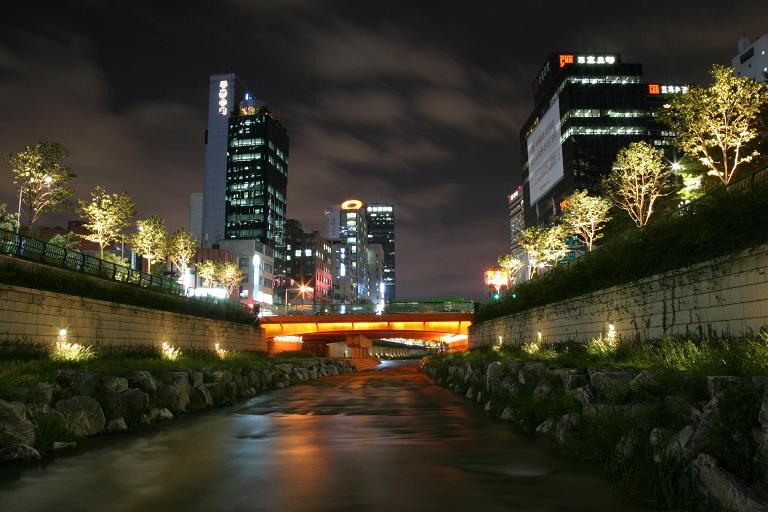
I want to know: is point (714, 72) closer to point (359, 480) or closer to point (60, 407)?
point (359, 480)

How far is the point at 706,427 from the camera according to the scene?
339 inches

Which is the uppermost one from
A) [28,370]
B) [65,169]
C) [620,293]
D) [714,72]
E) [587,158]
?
[587,158]

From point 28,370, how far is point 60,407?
442cm

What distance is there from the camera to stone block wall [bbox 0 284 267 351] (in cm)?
2653

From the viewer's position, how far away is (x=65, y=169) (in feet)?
165

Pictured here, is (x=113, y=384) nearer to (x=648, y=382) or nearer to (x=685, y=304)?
(x=648, y=382)

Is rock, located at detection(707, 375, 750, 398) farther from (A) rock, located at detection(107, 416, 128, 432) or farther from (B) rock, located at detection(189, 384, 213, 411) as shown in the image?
(B) rock, located at detection(189, 384, 213, 411)

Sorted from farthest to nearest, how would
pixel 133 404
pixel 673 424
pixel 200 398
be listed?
pixel 200 398
pixel 133 404
pixel 673 424

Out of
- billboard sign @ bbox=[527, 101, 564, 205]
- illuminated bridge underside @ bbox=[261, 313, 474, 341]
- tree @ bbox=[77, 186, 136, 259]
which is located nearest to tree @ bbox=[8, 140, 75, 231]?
tree @ bbox=[77, 186, 136, 259]

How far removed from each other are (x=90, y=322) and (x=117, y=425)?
17.9m

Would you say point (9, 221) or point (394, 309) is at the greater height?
point (9, 221)

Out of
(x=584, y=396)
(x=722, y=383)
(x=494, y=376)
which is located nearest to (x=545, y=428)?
(x=584, y=396)

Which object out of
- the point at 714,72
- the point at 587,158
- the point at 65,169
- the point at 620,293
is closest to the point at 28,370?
the point at 620,293

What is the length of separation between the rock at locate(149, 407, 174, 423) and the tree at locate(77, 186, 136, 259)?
132ft
